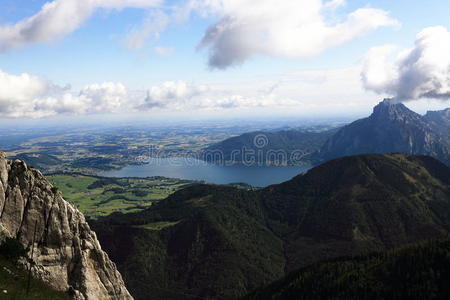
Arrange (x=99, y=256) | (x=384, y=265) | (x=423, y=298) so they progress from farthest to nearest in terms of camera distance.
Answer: (x=384, y=265), (x=423, y=298), (x=99, y=256)

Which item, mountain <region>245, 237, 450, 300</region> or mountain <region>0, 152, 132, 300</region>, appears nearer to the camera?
mountain <region>0, 152, 132, 300</region>

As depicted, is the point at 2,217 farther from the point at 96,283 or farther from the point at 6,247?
the point at 96,283

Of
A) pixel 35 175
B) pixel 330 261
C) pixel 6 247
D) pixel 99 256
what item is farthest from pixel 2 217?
pixel 330 261

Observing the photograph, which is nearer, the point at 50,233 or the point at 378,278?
the point at 50,233

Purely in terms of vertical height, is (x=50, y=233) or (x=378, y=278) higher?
(x=50, y=233)

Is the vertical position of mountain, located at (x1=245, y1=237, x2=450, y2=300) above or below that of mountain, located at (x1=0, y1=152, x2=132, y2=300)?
below
